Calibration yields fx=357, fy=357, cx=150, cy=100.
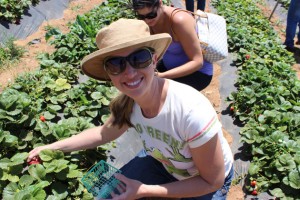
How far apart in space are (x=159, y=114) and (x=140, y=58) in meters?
0.34

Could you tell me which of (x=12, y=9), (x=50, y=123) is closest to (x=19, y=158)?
(x=50, y=123)

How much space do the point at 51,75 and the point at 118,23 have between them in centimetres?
244

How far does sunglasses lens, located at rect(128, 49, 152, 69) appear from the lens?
1.71 m

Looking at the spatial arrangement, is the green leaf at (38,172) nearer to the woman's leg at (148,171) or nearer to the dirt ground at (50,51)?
the woman's leg at (148,171)

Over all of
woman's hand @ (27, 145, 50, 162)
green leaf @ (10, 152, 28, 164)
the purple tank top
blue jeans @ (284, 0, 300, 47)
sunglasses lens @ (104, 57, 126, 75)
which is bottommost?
blue jeans @ (284, 0, 300, 47)

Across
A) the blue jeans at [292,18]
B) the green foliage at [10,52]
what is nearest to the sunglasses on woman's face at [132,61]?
the green foliage at [10,52]

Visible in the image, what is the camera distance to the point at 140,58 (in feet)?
5.63

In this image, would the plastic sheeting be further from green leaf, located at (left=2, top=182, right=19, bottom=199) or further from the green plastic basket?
the green plastic basket

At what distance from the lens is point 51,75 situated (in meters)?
3.97

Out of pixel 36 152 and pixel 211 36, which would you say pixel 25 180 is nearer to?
pixel 36 152

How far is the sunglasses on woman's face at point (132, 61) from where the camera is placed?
5.60 feet

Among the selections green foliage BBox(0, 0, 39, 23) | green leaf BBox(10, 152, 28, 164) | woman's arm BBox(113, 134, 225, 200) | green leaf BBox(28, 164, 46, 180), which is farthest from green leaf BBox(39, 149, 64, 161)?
green foliage BBox(0, 0, 39, 23)

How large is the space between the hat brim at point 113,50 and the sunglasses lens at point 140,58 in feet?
0.11

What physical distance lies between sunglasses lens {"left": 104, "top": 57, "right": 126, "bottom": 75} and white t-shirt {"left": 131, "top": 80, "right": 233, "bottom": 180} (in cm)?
30
